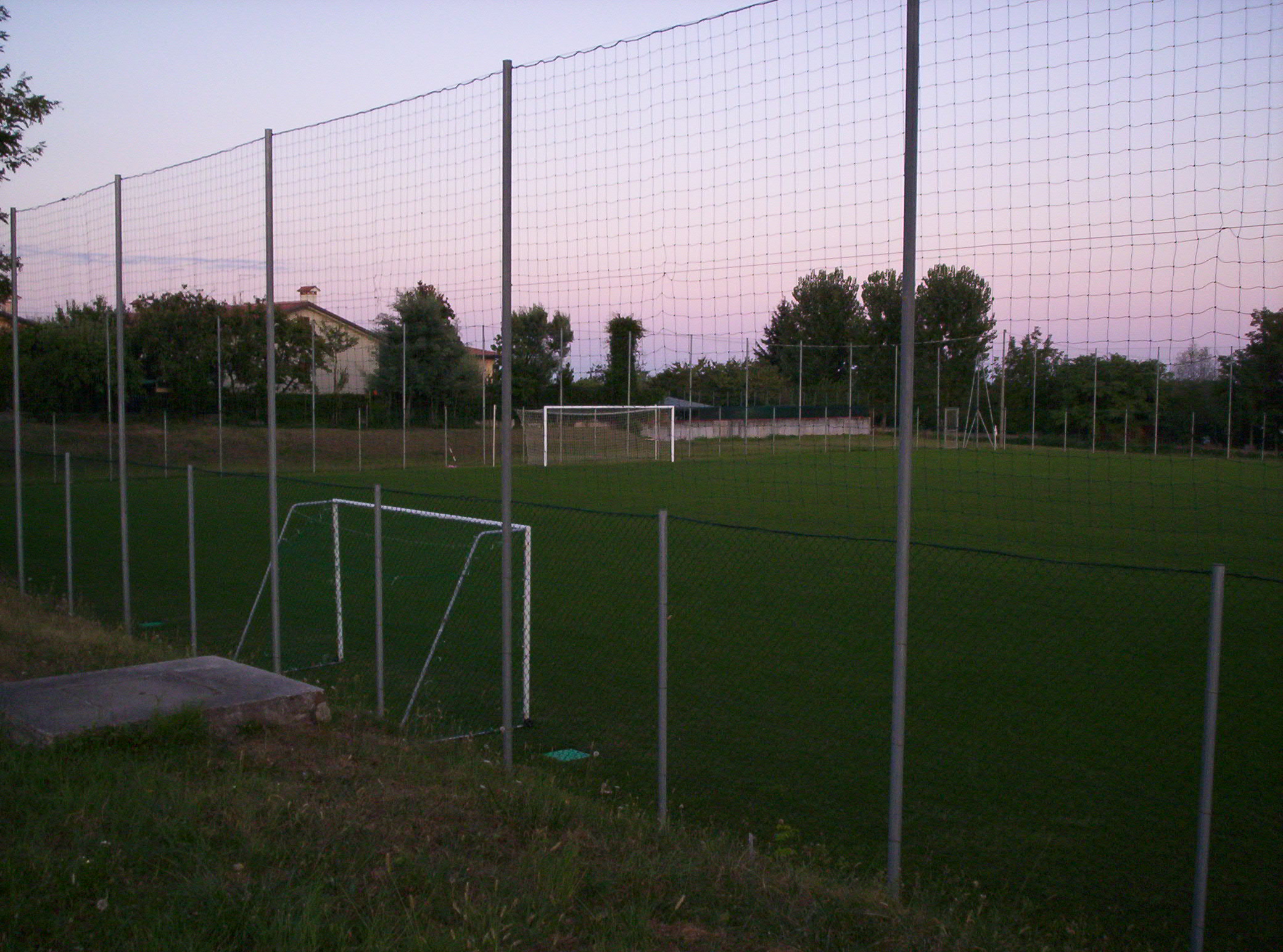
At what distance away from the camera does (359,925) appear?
3320 millimetres

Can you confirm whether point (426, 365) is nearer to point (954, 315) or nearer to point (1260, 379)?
point (1260, 379)

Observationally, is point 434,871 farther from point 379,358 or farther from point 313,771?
point 379,358

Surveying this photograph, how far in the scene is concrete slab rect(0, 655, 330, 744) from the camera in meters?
5.22

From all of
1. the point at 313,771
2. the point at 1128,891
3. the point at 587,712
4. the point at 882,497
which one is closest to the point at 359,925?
the point at 313,771

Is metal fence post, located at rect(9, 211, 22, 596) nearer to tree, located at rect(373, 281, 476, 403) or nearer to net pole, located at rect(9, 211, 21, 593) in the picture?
net pole, located at rect(9, 211, 21, 593)

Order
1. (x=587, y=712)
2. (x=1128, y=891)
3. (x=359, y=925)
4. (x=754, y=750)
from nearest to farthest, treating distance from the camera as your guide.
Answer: (x=359, y=925) → (x=1128, y=891) → (x=754, y=750) → (x=587, y=712)

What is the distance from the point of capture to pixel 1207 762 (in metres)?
3.83

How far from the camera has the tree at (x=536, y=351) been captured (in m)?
10.4

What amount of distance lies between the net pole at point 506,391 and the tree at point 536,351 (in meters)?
0.89

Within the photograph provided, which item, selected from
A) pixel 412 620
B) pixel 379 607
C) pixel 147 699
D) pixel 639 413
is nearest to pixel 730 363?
pixel 639 413

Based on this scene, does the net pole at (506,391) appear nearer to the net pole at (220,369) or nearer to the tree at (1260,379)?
the tree at (1260,379)

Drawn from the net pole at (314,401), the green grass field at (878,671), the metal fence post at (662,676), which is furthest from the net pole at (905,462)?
the net pole at (314,401)

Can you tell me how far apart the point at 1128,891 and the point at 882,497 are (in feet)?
70.7

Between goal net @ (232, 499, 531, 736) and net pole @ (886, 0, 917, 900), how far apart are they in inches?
124
